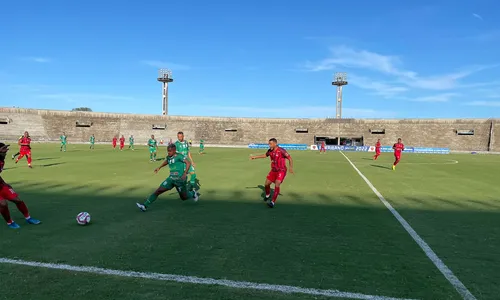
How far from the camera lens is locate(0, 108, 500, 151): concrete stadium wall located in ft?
196

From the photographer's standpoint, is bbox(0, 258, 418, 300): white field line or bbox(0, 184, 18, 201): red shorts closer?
bbox(0, 258, 418, 300): white field line

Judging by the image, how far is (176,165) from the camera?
27.7ft

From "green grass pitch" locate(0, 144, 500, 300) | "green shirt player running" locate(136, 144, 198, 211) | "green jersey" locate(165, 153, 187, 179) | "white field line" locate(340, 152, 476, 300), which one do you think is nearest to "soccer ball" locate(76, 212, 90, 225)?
"green grass pitch" locate(0, 144, 500, 300)

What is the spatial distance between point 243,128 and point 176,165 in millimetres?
61126

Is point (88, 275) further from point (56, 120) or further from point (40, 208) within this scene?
point (56, 120)

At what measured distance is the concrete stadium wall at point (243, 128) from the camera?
59.7m

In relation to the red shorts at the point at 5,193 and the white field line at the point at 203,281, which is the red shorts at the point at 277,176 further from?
the red shorts at the point at 5,193

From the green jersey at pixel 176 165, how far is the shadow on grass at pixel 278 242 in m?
0.90

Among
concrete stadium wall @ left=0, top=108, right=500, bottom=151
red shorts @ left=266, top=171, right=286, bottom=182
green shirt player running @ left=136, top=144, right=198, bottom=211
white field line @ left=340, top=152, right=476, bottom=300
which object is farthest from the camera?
concrete stadium wall @ left=0, top=108, right=500, bottom=151

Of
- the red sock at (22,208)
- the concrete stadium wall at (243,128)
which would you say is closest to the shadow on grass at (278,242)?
the red sock at (22,208)

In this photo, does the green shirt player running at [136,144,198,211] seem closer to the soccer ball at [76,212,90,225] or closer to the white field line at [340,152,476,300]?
the soccer ball at [76,212,90,225]

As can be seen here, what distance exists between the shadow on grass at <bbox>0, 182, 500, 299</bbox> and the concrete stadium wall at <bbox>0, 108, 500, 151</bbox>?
58352mm

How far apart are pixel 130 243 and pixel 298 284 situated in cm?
307

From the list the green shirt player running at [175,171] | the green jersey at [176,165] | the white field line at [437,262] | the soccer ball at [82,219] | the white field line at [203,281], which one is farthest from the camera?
the green jersey at [176,165]
